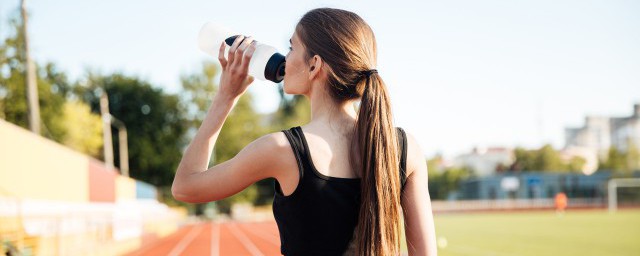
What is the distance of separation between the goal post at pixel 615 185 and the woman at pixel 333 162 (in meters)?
56.0

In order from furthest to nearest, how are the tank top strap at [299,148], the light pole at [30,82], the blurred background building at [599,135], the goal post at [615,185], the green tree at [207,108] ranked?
1. the blurred background building at [599,135]
2. the green tree at [207,108]
3. the goal post at [615,185]
4. the light pole at [30,82]
5. the tank top strap at [299,148]

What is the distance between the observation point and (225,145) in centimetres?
6172

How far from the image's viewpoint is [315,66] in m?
1.80

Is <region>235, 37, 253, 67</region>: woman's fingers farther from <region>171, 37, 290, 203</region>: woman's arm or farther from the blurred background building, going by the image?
the blurred background building

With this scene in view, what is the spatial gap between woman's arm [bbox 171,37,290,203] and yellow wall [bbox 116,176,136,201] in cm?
2501

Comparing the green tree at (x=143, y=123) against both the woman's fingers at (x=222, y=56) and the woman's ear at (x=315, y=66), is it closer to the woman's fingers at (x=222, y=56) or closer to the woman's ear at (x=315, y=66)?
the woman's fingers at (x=222, y=56)

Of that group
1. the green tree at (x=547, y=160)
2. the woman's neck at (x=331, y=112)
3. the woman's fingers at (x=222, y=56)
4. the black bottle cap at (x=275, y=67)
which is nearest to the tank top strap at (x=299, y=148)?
the woman's neck at (x=331, y=112)

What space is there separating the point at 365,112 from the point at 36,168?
500 inches

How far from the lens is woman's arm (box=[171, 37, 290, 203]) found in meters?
1.67

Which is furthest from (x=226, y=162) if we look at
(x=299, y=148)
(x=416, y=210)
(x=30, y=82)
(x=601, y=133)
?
(x=601, y=133)

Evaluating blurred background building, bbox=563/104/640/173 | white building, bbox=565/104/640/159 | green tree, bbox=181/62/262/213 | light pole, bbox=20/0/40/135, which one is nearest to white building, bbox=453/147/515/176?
blurred background building, bbox=563/104/640/173

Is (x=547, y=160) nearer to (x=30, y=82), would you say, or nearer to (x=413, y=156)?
(x=30, y=82)

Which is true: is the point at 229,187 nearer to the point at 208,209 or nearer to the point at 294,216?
the point at 294,216

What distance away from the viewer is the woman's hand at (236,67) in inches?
73.8
